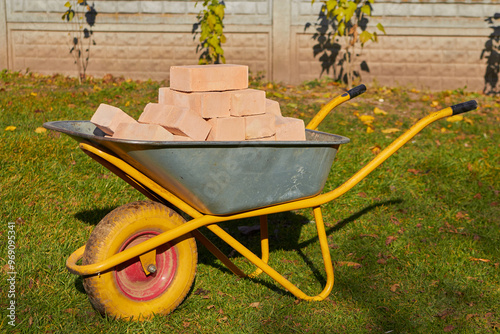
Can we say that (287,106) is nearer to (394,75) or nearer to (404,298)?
(394,75)

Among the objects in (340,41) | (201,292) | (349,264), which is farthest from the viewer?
(340,41)

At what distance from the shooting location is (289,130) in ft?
9.64

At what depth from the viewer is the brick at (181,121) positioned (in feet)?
8.39

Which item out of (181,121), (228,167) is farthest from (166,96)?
(228,167)

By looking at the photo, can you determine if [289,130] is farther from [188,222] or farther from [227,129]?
[188,222]

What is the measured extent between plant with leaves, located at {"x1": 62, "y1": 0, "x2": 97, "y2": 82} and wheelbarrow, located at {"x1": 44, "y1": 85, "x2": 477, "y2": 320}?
19.6 feet

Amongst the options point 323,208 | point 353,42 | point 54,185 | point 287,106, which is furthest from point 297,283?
point 353,42

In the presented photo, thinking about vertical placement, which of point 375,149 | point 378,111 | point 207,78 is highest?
point 207,78

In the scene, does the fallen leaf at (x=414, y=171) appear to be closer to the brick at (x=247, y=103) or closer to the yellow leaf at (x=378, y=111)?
the yellow leaf at (x=378, y=111)

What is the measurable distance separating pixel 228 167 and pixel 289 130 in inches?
22.2

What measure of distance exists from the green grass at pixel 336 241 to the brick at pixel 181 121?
0.95 metres

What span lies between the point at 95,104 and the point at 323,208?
3480 millimetres

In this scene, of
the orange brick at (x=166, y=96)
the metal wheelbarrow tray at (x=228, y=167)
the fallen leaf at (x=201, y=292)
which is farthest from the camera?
the fallen leaf at (x=201, y=292)

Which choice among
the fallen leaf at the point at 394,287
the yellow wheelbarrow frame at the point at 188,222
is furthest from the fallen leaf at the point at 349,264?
the yellow wheelbarrow frame at the point at 188,222
